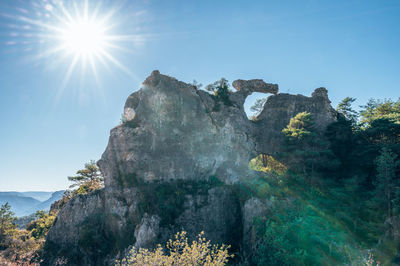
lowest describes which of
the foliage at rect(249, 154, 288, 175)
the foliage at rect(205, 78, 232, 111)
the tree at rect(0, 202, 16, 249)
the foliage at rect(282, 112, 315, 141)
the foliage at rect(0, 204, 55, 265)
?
the foliage at rect(0, 204, 55, 265)

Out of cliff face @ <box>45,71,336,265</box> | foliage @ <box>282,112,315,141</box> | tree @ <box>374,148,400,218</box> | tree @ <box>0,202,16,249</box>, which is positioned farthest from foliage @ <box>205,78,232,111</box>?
tree @ <box>0,202,16,249</box>

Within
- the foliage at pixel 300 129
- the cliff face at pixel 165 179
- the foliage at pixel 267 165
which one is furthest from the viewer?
the foliage at pixel 267 165

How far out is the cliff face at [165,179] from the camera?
24891 mm

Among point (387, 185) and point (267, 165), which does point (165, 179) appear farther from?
point (387, 185)

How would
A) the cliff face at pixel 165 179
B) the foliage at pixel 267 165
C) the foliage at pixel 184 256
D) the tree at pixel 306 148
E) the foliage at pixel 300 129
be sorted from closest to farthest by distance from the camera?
the foliage at pixel 184 256, the cliff face at pixel 165 179, the tree at pixel 306 148, the foliage at pixel 300 129, the foliage at pixel 267 165

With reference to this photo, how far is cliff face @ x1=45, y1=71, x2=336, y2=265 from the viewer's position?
2489cm

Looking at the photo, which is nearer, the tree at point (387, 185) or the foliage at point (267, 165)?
the tree at point (387, 185)

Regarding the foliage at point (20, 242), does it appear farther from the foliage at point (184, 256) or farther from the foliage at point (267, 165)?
the foliage at point (267, 165)

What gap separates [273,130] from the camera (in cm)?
3841

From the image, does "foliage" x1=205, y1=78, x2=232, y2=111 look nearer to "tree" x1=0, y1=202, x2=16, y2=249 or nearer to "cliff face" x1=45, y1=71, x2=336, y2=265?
"cliff face" x1=45, y1=71, x2=336, y2=265

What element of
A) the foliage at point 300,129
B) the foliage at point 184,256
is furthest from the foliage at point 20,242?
the foliage at point 300,129

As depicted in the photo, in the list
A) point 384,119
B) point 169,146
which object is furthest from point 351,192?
point 169,146

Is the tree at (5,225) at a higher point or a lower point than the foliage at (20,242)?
higher

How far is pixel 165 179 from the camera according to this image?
1110 inches
